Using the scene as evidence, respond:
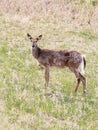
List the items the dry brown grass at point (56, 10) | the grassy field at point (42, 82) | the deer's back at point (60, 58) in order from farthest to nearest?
1. the dry brown grass at point (56, 10)
2. the deer's back at point (60, 58)
3. the grassy field at point (42, 82)

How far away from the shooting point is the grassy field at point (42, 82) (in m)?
9.48

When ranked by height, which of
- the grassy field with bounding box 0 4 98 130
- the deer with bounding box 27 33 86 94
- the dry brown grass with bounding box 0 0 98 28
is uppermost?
the dry brown grass with bounding box 0 0 98 28

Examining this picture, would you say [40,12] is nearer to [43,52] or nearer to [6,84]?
[43,52]

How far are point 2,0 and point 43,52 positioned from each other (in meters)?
8.88

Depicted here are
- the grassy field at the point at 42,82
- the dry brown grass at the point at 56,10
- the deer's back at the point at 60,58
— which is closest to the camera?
the grassy field at the point at 42,82

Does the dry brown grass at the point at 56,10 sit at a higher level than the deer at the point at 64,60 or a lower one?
higher

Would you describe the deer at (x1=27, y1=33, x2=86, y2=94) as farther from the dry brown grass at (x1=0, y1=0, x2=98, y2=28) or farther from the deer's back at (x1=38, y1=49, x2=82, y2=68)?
the dry brown grass at (x1=0, y1=0, x2=98, y2=28)

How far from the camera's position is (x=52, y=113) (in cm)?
Answer: 1009

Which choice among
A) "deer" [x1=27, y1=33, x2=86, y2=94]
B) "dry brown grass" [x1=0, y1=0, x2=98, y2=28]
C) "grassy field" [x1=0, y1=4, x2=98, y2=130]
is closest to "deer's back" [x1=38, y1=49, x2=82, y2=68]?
"deer" [x1=27, y1=33, x2=86, y2=94]

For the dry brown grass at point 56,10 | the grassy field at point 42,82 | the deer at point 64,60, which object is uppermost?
the dry brown grass at point 56,10

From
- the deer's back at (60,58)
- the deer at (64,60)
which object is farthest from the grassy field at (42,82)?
the deer's back at (60,58)

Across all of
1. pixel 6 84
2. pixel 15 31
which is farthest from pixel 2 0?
pixel 6 84

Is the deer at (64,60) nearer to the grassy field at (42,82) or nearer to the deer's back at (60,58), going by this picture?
the deer's back at (60,58)

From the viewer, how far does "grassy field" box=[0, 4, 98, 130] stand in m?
9.48
